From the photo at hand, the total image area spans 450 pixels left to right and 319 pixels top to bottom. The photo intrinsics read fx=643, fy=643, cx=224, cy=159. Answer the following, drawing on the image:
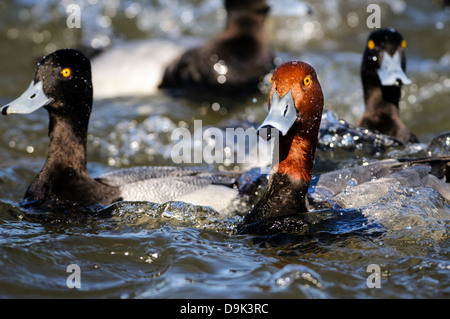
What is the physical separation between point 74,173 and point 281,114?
1871 millimetres

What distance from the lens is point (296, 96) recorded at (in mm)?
4129

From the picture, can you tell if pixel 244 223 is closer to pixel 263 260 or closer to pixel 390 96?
pixel 263 260

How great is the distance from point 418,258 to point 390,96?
2.50 meters

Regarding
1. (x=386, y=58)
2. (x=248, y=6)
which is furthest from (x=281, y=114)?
(x=248, y=6)

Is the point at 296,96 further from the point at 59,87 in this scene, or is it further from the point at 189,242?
the point at 59,87

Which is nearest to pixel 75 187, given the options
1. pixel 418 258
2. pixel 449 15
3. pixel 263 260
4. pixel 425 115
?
pixel 263 260

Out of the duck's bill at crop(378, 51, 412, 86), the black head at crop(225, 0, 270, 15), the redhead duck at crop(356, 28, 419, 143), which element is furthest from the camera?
the black head at crop(225, 0, 270, 15)

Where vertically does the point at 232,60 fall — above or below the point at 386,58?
above

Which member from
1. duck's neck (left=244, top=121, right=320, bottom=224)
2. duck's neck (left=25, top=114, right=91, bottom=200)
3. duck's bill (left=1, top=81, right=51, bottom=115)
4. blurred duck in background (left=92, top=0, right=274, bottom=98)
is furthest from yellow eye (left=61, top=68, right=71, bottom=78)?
blurred duck in background (left=92, top=0, right=274, bottom=98)

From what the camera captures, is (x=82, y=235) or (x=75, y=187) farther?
(x=75, y=187)

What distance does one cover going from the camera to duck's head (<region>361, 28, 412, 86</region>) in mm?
5816

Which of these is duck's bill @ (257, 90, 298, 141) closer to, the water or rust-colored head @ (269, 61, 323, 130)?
rust-colored head @ (269, 61, 323, 130)

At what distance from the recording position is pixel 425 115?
8.12 m

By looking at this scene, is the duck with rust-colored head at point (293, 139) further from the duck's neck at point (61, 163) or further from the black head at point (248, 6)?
the black head at point (248, 6)
